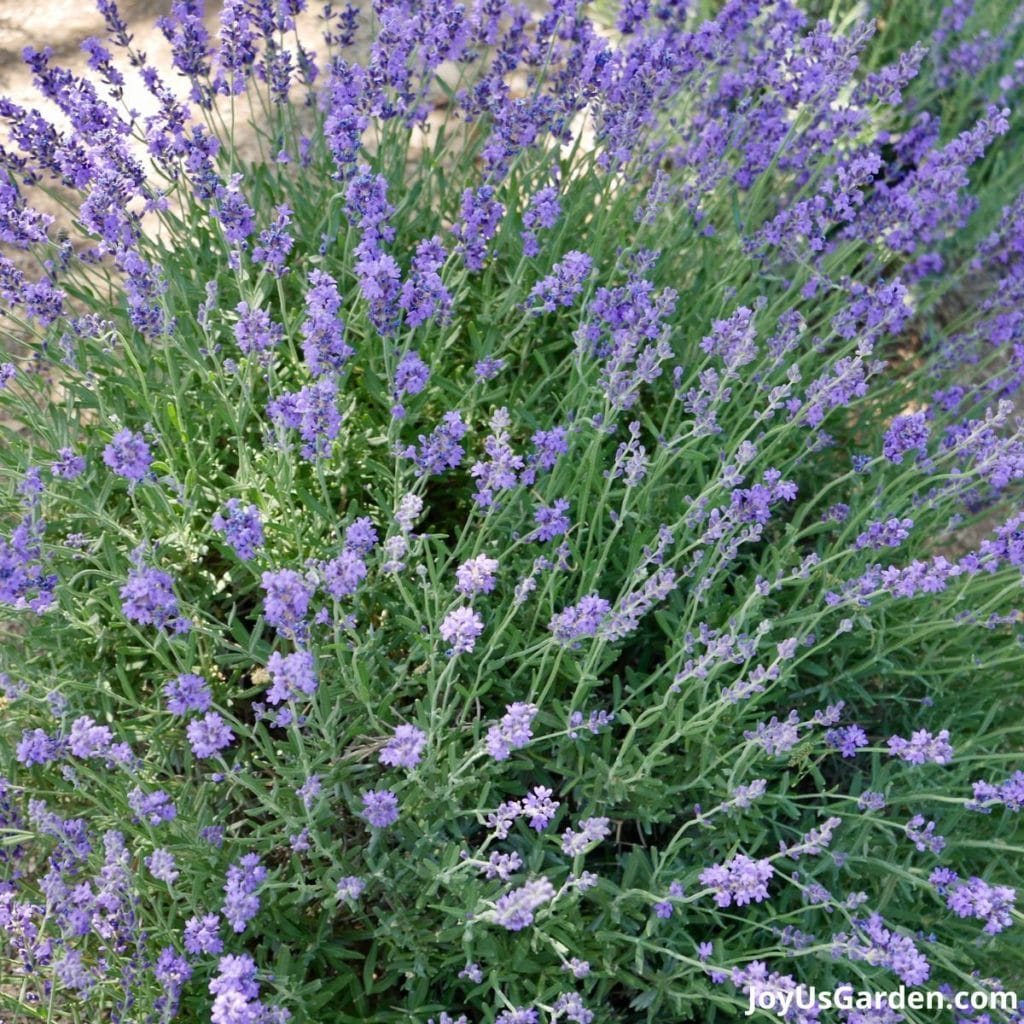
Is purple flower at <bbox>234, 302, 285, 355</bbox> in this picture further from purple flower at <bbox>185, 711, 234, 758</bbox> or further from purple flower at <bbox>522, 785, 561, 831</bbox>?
purple flower at <bbox>522, 785, 561, 831</bbox>

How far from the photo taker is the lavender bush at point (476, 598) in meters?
2.30

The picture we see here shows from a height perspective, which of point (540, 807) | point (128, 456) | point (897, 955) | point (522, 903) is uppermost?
point (128, 456)

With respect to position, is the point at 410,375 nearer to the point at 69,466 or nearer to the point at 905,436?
the point at 69,466

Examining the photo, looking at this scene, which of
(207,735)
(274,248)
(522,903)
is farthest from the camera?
(274,248)

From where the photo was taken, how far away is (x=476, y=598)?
2797 mm

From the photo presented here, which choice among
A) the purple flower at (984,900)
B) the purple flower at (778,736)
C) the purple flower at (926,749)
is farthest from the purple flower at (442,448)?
the purple flower at (984,900)

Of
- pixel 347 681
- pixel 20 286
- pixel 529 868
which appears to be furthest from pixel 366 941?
pixel 20 286

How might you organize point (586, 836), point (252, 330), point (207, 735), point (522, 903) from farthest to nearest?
1. point (252, 330)
2. point (586, 836)
3. point (207, 735)
4. point (522, 903)

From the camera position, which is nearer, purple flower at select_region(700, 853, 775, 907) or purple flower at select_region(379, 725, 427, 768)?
purple flower at select_region(379, 725, 427, 768)

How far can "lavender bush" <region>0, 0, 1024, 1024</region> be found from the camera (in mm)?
2301

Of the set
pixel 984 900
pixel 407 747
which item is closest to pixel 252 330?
pixel 407 747

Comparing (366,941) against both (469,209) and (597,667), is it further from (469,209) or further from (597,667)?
(469,209)

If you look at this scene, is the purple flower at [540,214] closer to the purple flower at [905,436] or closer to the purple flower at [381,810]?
the purple flower at [905,436]

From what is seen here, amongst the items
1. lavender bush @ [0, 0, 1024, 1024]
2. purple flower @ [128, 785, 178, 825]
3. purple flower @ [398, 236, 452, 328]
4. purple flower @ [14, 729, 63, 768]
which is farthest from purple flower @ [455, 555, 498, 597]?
purple flower @ [14, 729, 63, 768]
